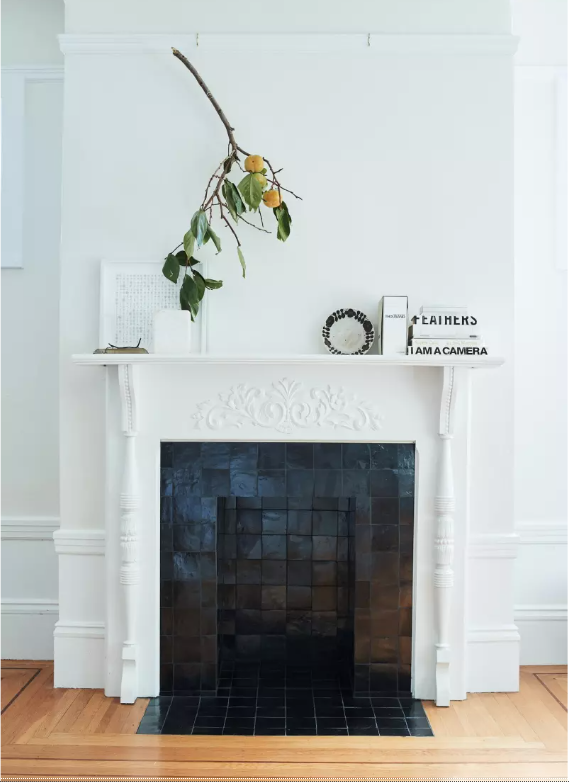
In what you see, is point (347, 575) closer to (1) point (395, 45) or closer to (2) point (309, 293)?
(2) point (309, 293)

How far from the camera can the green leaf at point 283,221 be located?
7.57 ft

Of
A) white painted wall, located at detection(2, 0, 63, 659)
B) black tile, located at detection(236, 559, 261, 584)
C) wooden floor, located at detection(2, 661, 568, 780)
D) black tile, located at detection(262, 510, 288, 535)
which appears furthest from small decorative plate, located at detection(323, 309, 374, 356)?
wooden floor, located at detection(2, 661, 568, 780)

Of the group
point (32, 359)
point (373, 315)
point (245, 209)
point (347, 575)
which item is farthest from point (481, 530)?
point (32, 359)

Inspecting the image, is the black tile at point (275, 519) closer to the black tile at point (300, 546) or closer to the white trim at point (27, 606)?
the black tile at point (300, 546)

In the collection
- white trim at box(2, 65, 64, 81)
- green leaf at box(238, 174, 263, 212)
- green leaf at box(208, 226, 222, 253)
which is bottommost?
green leaf at box(208, 226, 222, 253)

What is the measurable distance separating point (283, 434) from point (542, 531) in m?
1.27

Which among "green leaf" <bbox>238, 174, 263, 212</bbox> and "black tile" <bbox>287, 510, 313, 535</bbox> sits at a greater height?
"green leaf" <bbox>238, 174, 263, 212</bbox>

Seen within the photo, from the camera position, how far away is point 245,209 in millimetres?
2293

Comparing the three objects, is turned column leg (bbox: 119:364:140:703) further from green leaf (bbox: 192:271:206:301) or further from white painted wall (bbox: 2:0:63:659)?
white painted wall (bbox: 2:0:63:659)

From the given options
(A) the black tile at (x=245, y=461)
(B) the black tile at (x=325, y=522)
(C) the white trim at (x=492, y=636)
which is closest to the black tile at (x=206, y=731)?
(B) the black tile at (x=325, y=522)

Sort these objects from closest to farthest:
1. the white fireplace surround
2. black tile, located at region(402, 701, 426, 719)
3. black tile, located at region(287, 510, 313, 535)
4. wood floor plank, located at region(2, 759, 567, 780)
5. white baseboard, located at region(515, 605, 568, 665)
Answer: wood floor plank, located at region(2, 759, 567, 780) → black tile, located at region(402, 701, 426, 719) → the white fireplace surround → black tile, located at region(287, 510, 313, 535) → white baseboard, located at region(515, 605, 568, 665)

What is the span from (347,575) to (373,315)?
104cm

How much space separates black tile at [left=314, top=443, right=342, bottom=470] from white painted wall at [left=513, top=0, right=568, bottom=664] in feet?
2.95

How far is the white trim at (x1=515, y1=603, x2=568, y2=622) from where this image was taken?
8.95ft
